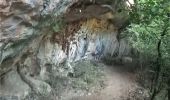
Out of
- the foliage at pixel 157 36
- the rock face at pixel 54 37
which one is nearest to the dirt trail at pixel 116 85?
the rock face at pixel 54 37

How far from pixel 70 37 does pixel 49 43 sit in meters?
1.86

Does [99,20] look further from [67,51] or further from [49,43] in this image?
[49,43]

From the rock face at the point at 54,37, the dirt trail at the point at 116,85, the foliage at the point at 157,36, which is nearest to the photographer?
the rock face at the point at 54,37

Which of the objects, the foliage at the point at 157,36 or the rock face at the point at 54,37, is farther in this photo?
the foliage at the point at 157,36

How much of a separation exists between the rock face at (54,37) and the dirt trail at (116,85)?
1.17m

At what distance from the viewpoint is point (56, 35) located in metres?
15.0

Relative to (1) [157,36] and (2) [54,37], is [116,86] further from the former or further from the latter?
(1) [157,36]

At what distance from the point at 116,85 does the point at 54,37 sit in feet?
12.0

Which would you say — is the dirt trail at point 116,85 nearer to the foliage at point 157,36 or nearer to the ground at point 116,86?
the ground at point 116,86

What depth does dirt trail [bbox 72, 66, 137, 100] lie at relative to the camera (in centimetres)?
1517

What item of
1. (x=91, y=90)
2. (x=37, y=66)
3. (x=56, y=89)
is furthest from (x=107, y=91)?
(x=37, y=66)

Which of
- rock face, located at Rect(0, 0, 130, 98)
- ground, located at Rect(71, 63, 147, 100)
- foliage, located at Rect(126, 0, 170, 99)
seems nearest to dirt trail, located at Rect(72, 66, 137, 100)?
ground, located at Rect(71, 63, 147, 100)

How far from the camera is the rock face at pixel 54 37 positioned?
9797mm

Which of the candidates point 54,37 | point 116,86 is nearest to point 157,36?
point 54,37
